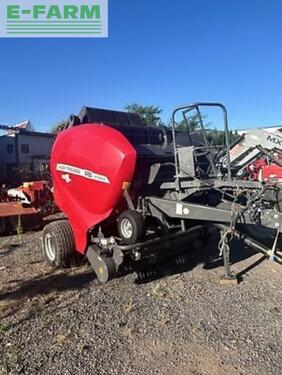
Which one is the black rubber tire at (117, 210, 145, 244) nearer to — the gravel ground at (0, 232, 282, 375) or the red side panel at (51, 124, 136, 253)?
the red side panel at (51, 124, 136, 253)

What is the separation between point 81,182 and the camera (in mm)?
5398

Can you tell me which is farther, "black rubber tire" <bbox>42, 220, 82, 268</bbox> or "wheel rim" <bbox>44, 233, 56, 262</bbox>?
"wheel rim" <bbox>44, 233, 56, 262</bbox>

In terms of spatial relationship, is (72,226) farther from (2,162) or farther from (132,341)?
(2,162)

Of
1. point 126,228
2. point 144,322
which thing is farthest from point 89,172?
point 144,322

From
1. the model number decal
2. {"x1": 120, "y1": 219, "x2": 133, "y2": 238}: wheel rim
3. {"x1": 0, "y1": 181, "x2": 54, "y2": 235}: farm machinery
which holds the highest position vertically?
the model number decal

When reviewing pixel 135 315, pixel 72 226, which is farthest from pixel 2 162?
pixel 135 315

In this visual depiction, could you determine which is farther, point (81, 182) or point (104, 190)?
point (81, 182)

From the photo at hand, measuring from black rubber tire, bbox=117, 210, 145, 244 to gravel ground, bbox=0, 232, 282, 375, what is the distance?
0.61m

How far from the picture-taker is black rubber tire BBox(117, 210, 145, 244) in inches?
190

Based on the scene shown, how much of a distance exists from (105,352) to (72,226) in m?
2.45

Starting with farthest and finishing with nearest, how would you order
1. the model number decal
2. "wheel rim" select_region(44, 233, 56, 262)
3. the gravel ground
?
"wheel rim" select_region(44, 233, 56, 262)
the model number decal
the gravel ground

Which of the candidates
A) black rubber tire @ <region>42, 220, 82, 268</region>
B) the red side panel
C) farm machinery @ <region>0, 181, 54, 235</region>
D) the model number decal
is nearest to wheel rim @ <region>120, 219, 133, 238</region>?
the red side panel

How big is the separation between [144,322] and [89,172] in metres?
1.89

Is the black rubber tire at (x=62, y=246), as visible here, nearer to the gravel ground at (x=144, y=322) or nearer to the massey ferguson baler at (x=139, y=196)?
the massey ferguson baler at (x=139, y=196)
